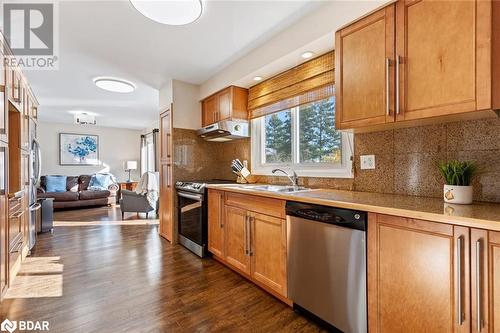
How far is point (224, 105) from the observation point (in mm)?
3170

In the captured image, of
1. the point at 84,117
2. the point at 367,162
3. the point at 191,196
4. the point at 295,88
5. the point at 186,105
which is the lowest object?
the point at 191,196

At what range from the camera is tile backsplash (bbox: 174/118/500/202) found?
1.39 m

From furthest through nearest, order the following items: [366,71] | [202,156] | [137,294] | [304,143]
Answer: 1. [202,156]
2. [304,143]
3. [137,294]
4. [366,71]

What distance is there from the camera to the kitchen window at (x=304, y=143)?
2.27 meters

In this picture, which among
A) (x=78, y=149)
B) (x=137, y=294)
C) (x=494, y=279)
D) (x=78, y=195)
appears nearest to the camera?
(x=494, y=279)

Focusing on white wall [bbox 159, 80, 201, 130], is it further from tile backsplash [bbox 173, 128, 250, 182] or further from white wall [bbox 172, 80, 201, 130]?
tile backsplash [bbox 173, 128, 250, 182]

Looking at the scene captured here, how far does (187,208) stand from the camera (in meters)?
3.17

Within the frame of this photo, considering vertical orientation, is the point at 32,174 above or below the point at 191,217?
above

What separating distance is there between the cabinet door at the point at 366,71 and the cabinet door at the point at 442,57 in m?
0.07

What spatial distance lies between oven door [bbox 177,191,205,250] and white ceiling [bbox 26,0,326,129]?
1620mm

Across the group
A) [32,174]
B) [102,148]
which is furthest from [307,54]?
[102,148]

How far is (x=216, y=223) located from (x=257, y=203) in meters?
0.79

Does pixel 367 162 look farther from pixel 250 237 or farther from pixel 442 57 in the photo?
pixel 250 237

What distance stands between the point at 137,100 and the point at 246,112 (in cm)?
263
